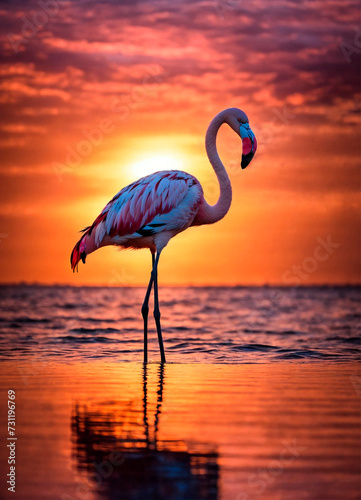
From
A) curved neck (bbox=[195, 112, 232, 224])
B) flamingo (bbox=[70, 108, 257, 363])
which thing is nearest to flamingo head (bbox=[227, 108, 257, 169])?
flamingo (bbox=[70, 108, 257, 363])

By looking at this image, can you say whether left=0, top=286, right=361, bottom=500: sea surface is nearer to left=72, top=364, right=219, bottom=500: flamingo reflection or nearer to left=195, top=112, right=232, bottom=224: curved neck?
left=72, top=364, right=219, bottom=500: flamingo reflection

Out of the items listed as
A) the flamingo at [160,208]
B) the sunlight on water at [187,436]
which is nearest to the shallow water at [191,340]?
the flamingo at [160,208]

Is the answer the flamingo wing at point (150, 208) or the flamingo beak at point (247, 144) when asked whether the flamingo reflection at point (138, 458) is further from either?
the flamingo beak at point (247, 144)

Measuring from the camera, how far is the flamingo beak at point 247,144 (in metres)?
10.8

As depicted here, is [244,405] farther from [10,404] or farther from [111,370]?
[111,370]

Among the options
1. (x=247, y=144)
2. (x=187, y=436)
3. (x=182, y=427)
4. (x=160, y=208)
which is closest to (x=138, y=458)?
(x=187, y=436)

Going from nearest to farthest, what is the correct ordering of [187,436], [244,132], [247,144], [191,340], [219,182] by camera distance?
[187,436] → [247,144] → [244,132] → [219,182] → [191,340]

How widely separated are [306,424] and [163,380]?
2897 mm

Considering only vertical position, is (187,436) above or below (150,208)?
below

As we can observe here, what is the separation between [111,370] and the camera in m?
9.82

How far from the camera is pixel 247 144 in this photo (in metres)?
10.9

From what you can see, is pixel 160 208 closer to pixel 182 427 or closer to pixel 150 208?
pixel 150 208

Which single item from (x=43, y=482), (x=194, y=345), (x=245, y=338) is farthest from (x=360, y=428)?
(x=245, y=338)

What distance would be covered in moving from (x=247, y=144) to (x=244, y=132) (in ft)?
1.01
